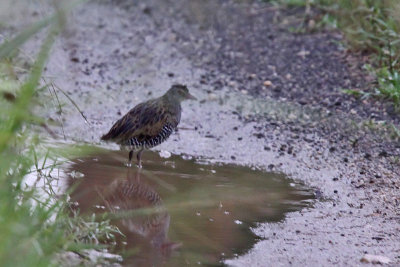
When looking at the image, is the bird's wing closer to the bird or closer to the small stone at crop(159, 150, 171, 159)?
the bird

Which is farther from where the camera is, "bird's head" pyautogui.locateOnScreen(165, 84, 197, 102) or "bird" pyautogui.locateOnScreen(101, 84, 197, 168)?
"bird's head" pyautogui.locateOnScreen(165, 84, 197, 102)

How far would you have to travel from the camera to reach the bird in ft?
20.9

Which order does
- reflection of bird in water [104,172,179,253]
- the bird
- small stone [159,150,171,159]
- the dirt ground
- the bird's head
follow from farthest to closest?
1. the bird's head
2. small stone [159,150,171,159]
3. the bird
4. the dirt ground
5. reflection of bird in water [104,172,179,253]

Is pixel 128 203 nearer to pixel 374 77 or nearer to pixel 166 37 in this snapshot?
pixel 374 77

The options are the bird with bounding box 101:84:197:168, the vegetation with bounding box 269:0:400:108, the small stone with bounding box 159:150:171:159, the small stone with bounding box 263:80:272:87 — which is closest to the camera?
the bird with bounding box 101:84:197:168

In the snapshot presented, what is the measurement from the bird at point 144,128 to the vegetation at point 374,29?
2.11 metres

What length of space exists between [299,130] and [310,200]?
1.63 meters

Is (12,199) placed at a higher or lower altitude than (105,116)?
higher

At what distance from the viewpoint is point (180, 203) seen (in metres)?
5.31

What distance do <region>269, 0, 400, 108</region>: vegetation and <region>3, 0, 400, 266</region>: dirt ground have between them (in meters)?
0.16

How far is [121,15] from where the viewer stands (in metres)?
10.5

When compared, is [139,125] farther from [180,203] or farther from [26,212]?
[26,212]

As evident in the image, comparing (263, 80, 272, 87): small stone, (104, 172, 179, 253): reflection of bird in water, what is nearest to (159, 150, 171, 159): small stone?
(104, 172, 179, 253): reflection of bird in water

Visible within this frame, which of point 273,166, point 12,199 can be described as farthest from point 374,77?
point 12,199
